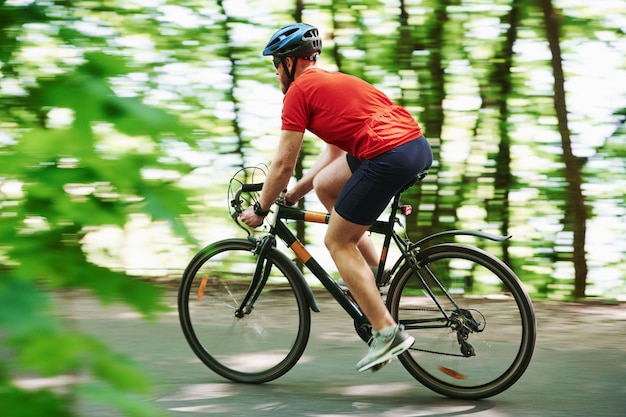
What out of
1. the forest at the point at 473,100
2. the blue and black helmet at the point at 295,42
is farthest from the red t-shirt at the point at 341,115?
the forest at the point at 473,100

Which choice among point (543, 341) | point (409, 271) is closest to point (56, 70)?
point (409, 271)

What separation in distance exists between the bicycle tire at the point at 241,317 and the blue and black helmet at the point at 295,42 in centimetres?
115

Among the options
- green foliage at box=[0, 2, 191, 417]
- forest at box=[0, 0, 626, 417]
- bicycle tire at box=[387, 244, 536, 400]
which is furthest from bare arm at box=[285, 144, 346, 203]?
green foliage at box=[0, 2, 191, 417]

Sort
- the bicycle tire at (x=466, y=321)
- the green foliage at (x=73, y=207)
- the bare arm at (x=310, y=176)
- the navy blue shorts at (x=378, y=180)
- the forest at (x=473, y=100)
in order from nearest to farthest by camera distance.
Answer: the green foliage at (x=73, y=207) < the navy blue shorts at (x=378, y=180) < the bicycle tire at (x=466, y=321) < the bare arm at (x=310, y=176) < the forest at (x=473, y=100)

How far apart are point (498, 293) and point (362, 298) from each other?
0.76 m

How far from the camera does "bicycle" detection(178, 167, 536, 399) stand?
4.49m

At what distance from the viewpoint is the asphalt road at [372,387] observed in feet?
14.2

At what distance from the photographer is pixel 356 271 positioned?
4.40m

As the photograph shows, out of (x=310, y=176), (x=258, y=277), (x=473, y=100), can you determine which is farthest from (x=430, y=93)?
(x=258, y=277)

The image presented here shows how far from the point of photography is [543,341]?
5762 millimetres

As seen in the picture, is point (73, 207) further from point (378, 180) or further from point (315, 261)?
point (315, 261)

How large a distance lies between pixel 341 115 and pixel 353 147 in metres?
0.18

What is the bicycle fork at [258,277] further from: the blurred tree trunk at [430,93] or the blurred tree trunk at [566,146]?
the blurred tree trunk at [566,146]

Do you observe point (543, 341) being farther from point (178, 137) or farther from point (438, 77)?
point (178, 137)
